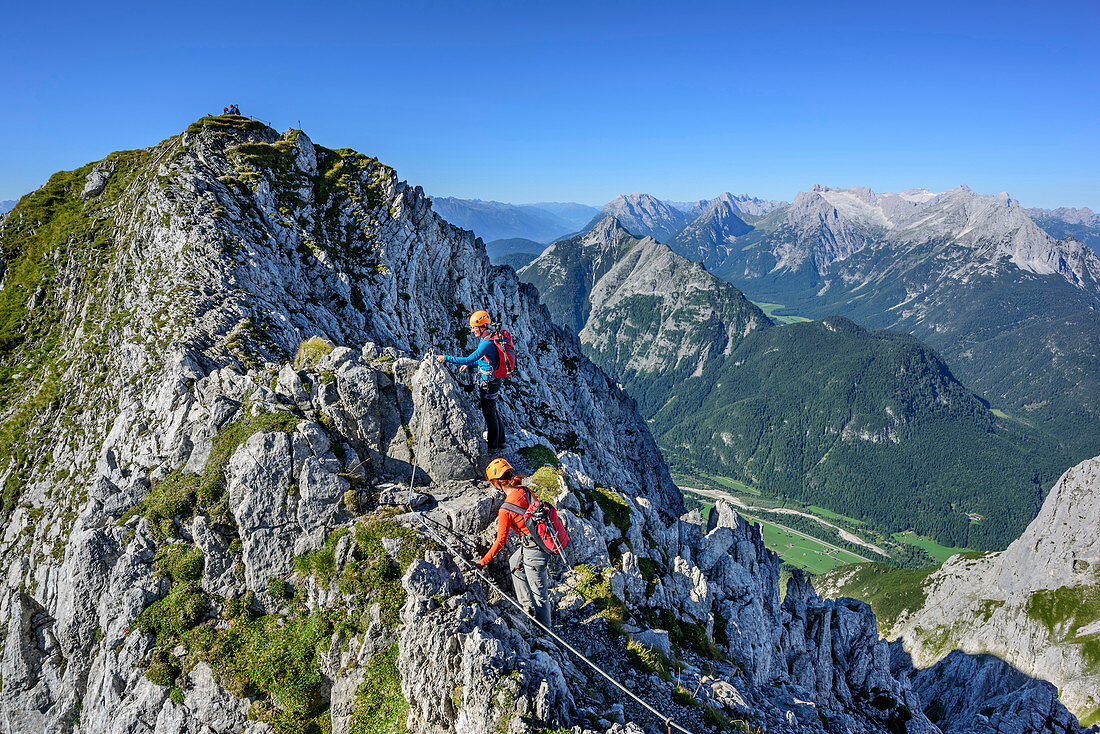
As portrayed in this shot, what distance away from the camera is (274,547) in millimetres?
18531

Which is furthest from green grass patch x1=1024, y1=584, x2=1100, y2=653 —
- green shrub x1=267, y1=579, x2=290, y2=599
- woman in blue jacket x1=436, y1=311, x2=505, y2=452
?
Result: green shrub x1=267, y1=579, x2=290, y2=599

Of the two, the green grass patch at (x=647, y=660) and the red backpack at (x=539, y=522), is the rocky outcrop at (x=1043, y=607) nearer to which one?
the green grass patch at (x=647, y=660)

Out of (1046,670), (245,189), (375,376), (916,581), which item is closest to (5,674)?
(375,376)

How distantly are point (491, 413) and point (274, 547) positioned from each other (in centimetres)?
994

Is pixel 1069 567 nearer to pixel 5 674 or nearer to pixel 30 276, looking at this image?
pixel 5 674

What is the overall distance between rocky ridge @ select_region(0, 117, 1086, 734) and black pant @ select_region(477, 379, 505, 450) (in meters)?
1.15

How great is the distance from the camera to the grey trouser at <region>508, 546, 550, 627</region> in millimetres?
15688

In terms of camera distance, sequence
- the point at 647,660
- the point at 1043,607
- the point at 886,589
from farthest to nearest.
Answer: the point at 886,589 < the point at 1043,607 < the point at 647,660

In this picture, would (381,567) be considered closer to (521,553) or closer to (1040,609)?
(521,553)

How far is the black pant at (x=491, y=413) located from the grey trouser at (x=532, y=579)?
24.2ft

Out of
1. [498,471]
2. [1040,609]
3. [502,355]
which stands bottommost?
[1040,609]

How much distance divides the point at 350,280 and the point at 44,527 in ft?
103

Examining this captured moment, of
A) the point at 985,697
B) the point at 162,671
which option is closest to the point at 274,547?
the point at 162,671

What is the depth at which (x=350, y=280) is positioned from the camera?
50.9 m
